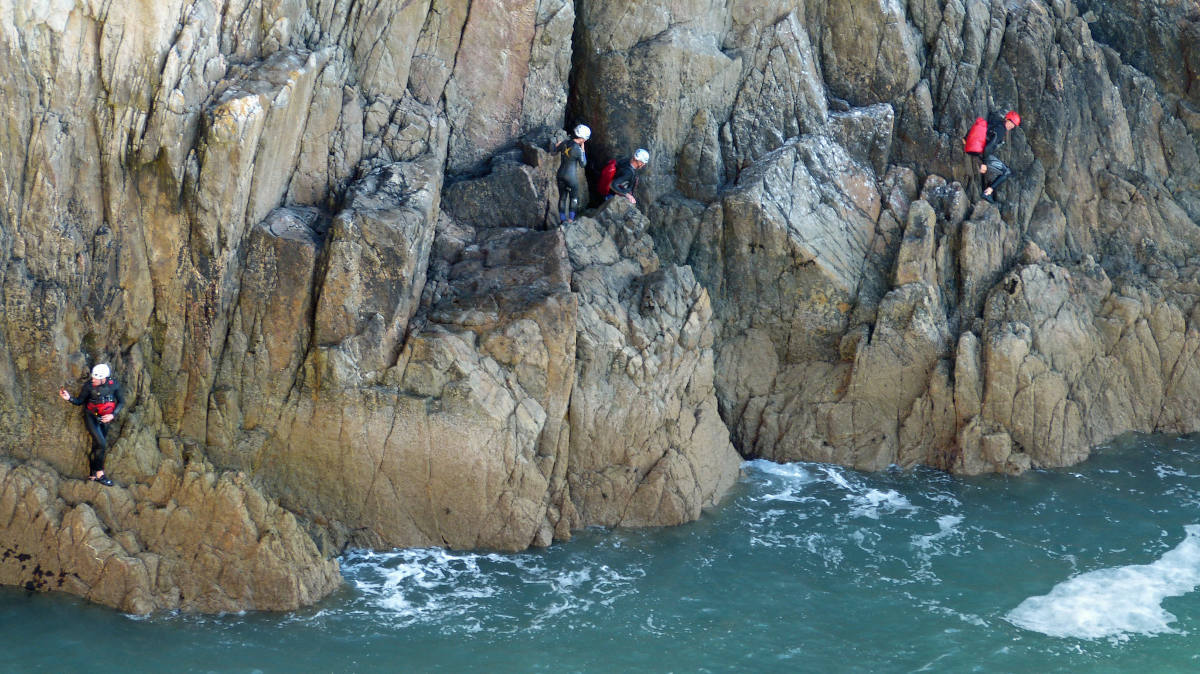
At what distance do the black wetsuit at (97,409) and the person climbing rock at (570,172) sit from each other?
875 cm

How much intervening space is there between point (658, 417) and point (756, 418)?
11.0ft

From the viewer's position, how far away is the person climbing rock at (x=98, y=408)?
1880 centimetres

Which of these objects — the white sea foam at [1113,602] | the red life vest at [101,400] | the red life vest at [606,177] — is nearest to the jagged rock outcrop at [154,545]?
the red life vest at [101,400]

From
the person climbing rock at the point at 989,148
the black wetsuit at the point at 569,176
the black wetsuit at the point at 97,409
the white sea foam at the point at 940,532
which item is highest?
the person climbing rock at the point at 989,148

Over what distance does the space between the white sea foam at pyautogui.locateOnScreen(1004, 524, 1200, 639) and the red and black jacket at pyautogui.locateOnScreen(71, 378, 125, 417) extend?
14192 millimetres

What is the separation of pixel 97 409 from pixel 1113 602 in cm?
1610

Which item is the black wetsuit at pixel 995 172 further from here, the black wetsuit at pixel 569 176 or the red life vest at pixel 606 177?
the black wetsuit at pixel 569 176

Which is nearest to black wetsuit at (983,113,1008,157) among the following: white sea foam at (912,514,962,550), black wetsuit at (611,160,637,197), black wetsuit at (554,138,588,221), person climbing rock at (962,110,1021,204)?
person climbing rock at (962,110,1021,204)

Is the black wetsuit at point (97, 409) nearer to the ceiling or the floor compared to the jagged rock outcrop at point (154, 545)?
nearer to the ceiling

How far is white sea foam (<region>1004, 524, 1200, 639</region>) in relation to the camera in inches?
742

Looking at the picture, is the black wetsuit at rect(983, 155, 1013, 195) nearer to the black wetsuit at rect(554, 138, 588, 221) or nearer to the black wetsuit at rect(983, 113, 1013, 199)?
the black wetsuit at rect(983, 113, 1013, 199)

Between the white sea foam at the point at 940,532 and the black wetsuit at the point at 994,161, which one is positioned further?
the black wetsuit at the point at 994,161

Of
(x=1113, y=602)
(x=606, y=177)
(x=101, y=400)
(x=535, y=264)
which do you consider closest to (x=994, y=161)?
(x=606, y=177)

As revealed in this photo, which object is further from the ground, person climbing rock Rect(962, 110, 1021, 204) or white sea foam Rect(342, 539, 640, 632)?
person climbing rock Rect(962, 110, 1021, 204)
